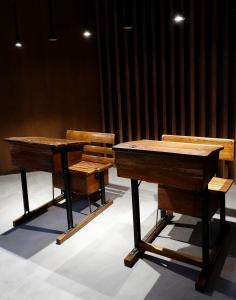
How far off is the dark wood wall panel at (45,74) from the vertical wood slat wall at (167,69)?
37cm

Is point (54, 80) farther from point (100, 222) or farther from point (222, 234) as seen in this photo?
point (222, 234)

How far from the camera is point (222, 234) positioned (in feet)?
10.3

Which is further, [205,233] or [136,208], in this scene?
[136,208]

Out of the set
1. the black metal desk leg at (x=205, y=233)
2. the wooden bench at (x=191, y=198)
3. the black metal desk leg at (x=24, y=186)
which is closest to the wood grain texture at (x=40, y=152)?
the black metal desk leg at (x=24, y=186)

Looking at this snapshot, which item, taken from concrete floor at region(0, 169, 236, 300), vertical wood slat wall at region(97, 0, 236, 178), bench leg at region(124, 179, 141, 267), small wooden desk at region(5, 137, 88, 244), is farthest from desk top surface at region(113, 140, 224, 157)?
vertical wood slat wall at region(97, 0, 236, 178)

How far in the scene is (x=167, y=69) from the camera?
4.97 metres

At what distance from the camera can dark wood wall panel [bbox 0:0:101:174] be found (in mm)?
5344

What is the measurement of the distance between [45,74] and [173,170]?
12.8 ft

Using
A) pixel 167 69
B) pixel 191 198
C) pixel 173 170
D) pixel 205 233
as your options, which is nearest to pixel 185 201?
pixel 191 198

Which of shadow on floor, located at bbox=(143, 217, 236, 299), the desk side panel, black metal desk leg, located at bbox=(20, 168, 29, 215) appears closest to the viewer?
shadow on floor, located at bbox=(143, 217, 236, 299)

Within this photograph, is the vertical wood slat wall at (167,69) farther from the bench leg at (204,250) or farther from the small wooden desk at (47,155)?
the bench leg at (204,250)

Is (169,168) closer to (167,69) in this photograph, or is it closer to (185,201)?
(185,201)

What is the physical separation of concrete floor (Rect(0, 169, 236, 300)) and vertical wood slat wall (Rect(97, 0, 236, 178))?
152 cm

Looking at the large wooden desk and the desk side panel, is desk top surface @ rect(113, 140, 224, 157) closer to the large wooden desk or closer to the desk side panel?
the large wooden desk
